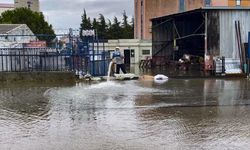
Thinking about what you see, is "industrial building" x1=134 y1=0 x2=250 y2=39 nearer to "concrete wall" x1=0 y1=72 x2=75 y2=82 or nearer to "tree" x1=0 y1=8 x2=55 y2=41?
"tree" x1=0 y1=8 x2=55 y2=41

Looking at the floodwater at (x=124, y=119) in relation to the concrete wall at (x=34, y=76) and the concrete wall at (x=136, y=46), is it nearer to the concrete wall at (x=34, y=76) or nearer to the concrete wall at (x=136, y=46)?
the concrete wall at (x=34, y=76)

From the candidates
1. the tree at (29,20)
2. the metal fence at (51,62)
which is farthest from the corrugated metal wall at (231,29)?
the tree at (29,20)

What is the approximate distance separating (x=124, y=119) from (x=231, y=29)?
21.2 meters

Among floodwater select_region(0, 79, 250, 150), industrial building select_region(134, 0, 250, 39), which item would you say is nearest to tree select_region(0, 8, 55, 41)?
industrial building select_region(134, 0, 250, 39)

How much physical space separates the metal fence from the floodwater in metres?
6.00

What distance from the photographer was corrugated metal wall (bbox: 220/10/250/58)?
30.8 metres

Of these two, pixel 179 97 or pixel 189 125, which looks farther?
pixel 179 97

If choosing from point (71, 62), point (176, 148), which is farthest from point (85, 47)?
point (176, 148)

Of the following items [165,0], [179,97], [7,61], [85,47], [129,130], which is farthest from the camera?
[165,0]

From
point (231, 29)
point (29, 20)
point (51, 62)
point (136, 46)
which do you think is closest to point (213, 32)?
point (231, 29)

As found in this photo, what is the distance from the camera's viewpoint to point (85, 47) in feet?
84.7

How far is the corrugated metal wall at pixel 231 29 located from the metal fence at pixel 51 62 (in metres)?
9.66

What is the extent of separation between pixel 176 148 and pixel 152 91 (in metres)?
9.82

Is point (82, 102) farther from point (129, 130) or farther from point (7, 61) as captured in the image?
point (7, 61)
